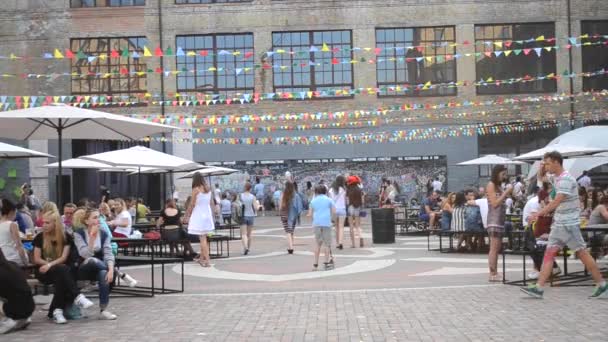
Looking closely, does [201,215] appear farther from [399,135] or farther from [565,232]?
[399,135]

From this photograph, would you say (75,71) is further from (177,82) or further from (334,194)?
(334,194)

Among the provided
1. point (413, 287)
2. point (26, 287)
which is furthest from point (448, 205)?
point (26, 287)

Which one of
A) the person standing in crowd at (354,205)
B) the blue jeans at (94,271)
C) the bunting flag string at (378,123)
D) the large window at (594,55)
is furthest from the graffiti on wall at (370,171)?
the blue jeans at (94,271)

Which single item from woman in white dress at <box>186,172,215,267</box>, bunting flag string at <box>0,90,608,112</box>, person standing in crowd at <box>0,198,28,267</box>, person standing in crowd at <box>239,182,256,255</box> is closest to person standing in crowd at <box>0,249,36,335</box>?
person standing in crowd at <box>0,198,28,267</box>

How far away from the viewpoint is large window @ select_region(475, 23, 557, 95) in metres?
34.1

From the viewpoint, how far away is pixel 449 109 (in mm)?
34531

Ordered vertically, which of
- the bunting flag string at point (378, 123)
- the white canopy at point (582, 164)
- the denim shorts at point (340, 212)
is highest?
the bunting flag string at point (378, 123)

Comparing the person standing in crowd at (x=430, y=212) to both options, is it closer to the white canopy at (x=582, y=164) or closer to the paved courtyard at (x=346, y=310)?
the white canopy at (x=582, y=164)

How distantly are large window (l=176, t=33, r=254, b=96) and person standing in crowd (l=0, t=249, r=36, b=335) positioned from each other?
86.2ft

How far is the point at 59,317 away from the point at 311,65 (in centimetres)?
2636

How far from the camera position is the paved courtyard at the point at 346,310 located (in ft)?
25.5

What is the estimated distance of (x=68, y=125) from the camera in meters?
12.8

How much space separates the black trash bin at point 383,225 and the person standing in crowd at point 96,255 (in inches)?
415

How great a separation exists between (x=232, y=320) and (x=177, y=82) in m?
26.6
